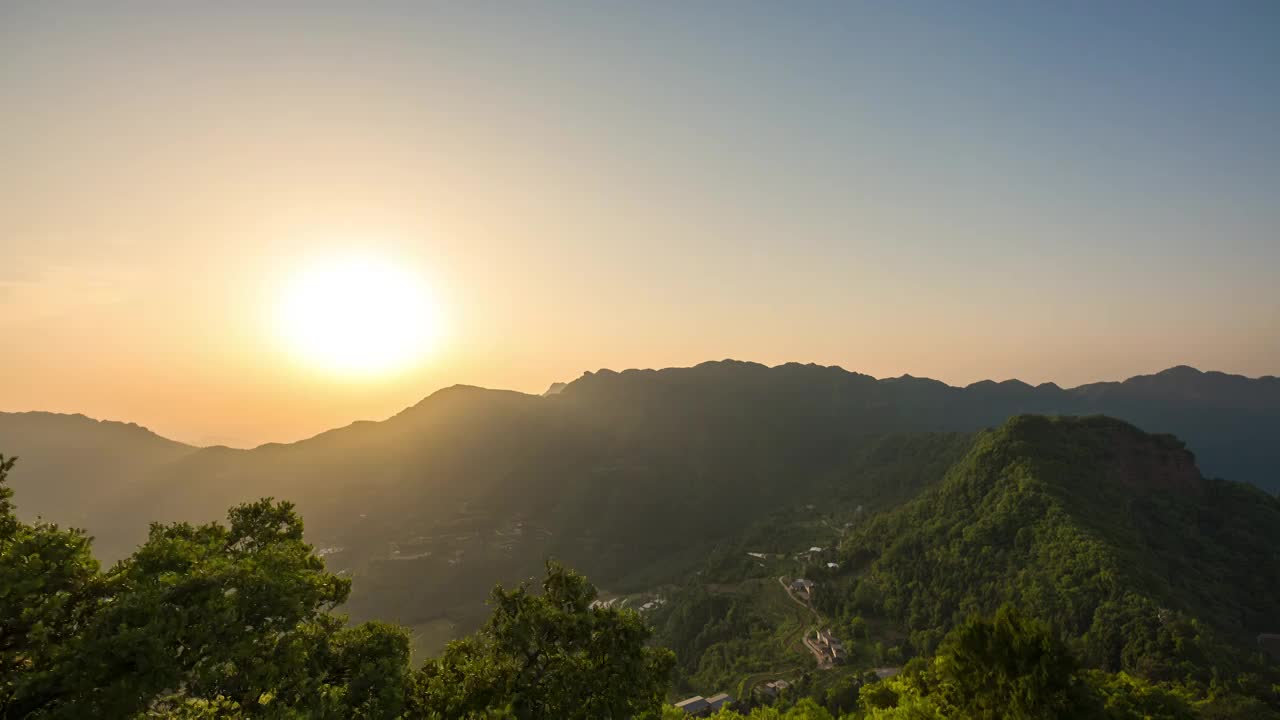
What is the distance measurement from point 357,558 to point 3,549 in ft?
663

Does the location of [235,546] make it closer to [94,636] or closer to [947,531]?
[94,636]

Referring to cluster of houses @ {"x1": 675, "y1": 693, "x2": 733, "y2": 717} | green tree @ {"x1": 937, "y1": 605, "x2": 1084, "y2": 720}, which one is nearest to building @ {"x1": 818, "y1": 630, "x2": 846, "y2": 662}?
cluster of houses @ {"x1": 675, "y1": 693, "x2": 733, "y2": 717}

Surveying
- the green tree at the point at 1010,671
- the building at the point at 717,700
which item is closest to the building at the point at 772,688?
the building at the point at 717,700

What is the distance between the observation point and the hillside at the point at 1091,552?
221ft

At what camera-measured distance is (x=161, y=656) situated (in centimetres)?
1362

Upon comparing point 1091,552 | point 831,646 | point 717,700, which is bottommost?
point 717,700

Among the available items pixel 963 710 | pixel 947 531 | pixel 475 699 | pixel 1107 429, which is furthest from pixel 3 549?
pixel 1107 429

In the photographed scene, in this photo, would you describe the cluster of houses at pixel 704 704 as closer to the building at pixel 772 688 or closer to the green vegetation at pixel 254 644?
the building at pixel 772 688

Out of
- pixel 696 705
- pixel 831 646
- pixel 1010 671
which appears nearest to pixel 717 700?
pixel 696 705

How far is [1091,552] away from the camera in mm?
78875

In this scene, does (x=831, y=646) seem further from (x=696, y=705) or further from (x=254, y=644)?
(x=254, y=644)

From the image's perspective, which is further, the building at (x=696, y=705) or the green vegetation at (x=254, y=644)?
the building at (x=696, y=705)

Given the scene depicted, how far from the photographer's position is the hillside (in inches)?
2653

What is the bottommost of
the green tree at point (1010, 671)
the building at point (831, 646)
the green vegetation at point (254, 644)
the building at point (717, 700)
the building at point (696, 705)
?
the building at point (717, 700)
